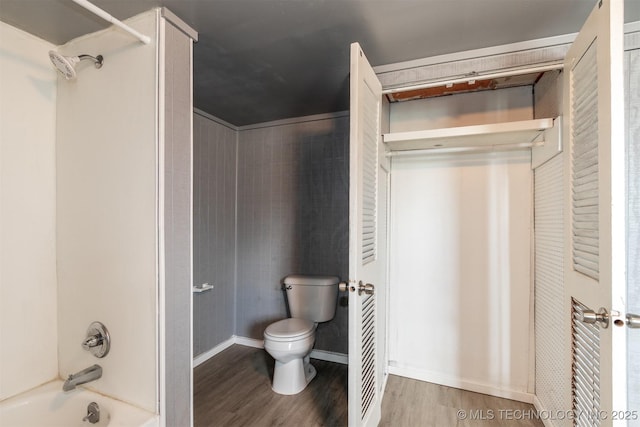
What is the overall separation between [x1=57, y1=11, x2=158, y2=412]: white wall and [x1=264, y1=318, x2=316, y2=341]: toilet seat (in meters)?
0.88

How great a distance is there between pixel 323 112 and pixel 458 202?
138 cm

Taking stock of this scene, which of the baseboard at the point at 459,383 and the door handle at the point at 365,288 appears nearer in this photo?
the door handle at the point at 365,288

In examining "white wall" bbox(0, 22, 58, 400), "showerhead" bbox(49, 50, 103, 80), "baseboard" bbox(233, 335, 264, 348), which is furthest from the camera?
"baseboard" bbox(233, 335, 264, 348)

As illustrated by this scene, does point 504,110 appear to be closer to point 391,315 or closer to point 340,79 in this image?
point 340,79

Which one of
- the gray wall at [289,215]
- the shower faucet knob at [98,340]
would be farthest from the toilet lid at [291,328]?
the shower faucet knob at [98,340]

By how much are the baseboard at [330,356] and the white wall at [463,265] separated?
0.50 metres

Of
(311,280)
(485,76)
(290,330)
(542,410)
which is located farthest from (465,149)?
(290,330)

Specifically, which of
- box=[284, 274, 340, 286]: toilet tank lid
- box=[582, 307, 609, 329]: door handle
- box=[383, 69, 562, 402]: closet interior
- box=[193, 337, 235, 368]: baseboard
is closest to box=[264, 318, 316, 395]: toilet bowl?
box=[284, 274, 340, 286]: toilet tank lid

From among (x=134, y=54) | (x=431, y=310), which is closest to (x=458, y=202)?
(x=431, y=310)

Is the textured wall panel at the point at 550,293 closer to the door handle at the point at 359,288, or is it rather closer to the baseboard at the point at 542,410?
the baseboard at the point at 542,410

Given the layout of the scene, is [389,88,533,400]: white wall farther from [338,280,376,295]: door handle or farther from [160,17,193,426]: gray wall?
[160,17,193,426]: gray wall

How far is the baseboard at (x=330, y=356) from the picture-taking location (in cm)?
260

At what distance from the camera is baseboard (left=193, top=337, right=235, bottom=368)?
Result: 256 cm

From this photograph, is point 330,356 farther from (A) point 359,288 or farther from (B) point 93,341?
(B) point 93,341
